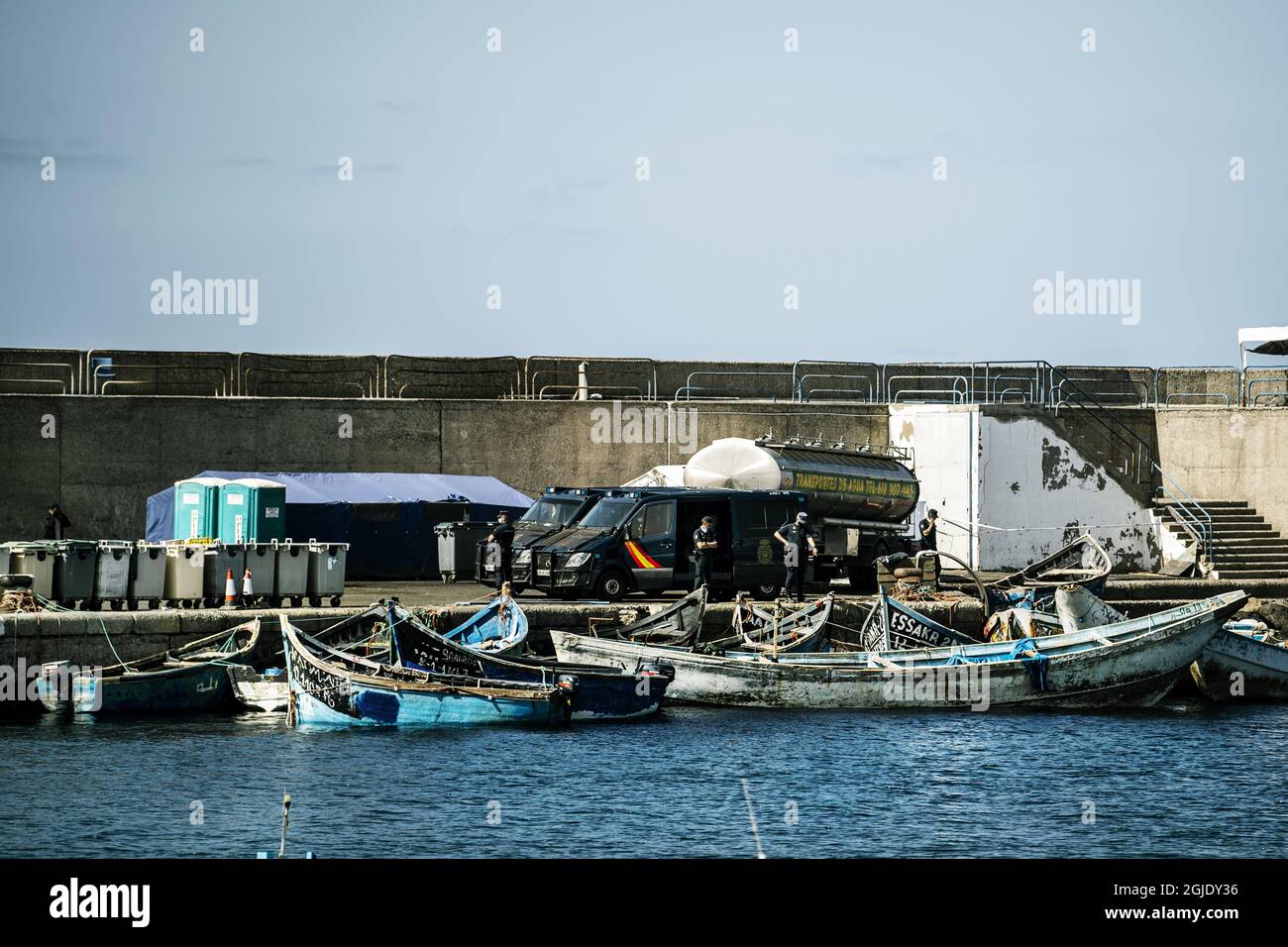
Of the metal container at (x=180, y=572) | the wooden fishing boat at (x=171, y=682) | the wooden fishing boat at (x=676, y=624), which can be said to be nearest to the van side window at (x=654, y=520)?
the wooden fishing boat at (x=676, y=624)

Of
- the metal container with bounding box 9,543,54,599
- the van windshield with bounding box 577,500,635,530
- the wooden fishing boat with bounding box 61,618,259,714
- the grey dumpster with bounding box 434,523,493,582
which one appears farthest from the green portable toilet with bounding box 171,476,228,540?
the van windshield with bounding box 577,500,635,530

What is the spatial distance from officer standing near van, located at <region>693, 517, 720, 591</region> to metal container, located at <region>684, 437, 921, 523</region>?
325 centimetres

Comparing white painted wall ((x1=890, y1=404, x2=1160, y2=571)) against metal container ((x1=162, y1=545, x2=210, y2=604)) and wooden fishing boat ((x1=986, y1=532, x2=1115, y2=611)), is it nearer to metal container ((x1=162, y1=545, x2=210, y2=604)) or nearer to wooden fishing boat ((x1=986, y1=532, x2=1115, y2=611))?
wooden fishing boat ((x1=986, y1=532, x2=1115, y2=611))

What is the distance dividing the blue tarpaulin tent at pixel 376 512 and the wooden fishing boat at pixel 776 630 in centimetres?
829

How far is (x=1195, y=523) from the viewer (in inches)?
1473

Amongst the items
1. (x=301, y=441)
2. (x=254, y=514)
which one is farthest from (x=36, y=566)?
(x=301, y=441)

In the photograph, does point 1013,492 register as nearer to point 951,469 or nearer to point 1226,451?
point 951,469

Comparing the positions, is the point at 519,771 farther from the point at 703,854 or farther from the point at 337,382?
the point at 337,382

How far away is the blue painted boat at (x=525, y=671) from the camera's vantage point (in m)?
23.0

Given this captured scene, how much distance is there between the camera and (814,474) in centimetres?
3122

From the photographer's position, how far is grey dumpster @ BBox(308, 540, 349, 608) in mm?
26062

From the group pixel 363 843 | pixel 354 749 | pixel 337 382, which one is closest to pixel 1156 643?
pixel 354 749

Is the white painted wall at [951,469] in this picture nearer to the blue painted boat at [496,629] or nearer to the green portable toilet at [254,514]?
the blue painted boat at [496,629]

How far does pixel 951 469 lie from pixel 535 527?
41.1ft
